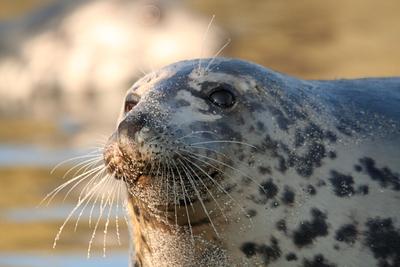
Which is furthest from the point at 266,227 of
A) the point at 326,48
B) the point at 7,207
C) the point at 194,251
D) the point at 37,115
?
the point at 326,48

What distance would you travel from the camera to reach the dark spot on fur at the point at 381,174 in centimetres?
538

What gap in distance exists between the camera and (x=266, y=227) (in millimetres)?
5227

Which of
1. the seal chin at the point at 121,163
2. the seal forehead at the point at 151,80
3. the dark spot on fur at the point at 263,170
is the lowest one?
the dark spot on fur at the point at 263,170

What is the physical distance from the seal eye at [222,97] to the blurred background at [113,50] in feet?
19.1

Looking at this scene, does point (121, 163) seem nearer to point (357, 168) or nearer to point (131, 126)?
point (131, 126)

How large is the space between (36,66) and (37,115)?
2.61m

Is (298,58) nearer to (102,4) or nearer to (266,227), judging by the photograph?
(102,4)

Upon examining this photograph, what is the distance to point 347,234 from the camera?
5.28 meters

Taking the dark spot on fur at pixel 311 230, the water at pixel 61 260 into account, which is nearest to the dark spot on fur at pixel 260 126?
the dark spot on fur at pixel 311 230

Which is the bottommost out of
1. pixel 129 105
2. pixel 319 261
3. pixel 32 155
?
pixel 319 261

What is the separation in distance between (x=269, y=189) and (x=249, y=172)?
95mm

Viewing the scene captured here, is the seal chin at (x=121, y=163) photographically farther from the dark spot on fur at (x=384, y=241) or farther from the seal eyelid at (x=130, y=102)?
the dark spot on fur at (x=384, y=241)

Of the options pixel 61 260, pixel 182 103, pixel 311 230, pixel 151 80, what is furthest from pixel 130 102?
pixel 61 260

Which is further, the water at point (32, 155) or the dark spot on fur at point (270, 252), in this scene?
the water at point (32, 155)
